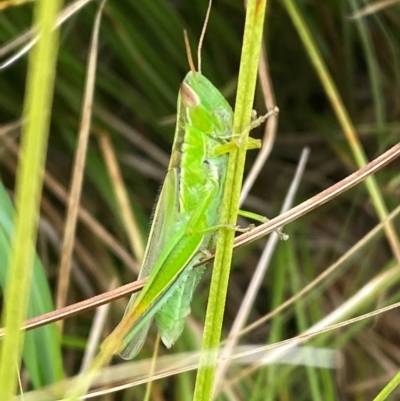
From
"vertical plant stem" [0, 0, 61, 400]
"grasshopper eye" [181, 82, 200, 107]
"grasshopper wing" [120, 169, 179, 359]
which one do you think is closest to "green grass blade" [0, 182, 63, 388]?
"grasshopper wing" [120, 169, 179, 359]

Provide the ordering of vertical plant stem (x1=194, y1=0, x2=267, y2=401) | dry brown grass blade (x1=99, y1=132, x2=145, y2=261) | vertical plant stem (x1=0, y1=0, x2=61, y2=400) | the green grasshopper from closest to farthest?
vertical plant stem (x1=0, y1=0, x2=61, y2=400), vertical plant stem (x1=194, y1=0, x2=267, y2=401), the green grasshopper, dry brown grass blade (x1=99, y1=132, x2=145, y2=261)

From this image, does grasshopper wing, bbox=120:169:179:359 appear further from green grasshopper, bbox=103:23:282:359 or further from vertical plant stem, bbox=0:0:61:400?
vertical plant stem, bbox=0:0:61:400

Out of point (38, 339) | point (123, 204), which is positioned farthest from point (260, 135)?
point (38, 339)

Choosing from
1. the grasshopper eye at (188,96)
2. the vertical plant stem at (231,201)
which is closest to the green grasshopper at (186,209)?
the grasshopper eye at (188,96)

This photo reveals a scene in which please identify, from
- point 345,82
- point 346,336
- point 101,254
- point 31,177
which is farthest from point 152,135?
point 31,177

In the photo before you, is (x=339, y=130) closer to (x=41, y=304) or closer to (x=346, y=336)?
(x=346, y=336)

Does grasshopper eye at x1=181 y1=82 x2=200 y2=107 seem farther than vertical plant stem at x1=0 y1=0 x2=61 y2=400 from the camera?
Yes

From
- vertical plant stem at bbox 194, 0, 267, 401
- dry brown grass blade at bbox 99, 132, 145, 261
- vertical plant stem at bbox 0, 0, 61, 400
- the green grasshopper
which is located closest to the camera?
vertical plant stem at bbox 0, 0, 61, 400
